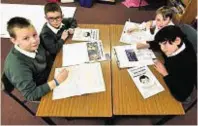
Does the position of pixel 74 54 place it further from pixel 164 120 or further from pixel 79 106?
pixel 164 120

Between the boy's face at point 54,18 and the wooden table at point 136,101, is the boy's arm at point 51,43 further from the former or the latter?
the wooden table at point 136,101

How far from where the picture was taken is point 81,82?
142 centimetres

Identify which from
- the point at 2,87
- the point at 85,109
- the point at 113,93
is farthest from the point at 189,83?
the point at 2,87

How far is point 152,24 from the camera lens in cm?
203

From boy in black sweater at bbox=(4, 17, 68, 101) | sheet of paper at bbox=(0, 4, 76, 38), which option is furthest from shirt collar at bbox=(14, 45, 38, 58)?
sheet of paper at bbox=(0, 4, 76, 38)

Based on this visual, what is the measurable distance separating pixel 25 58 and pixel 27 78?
0.55 feet

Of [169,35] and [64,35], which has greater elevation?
[169,35]

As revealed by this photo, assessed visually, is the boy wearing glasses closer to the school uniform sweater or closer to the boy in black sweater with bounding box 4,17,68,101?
the boy in black sweater with bounding box 4,17,68,101

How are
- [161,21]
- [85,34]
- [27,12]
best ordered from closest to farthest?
[85,34]
[161,21]
[27,12]

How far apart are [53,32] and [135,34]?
72cm

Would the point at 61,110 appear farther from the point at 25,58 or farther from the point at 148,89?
the point at 148,89

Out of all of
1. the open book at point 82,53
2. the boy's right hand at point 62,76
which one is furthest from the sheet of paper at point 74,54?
the boy's right hand at point 62,76

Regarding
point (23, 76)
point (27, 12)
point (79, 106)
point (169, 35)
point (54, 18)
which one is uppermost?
point (169, 35)

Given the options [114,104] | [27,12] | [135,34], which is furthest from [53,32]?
[27,12]
